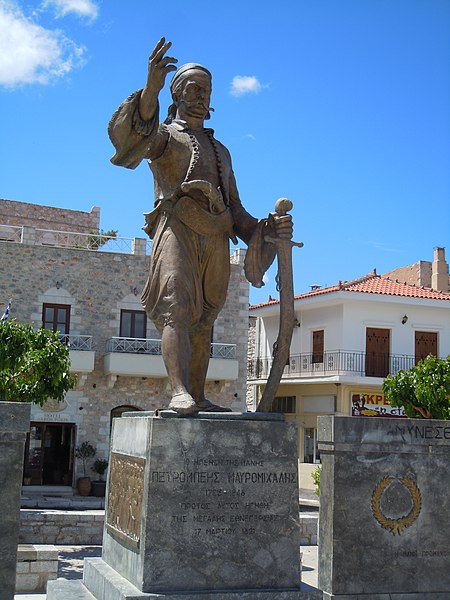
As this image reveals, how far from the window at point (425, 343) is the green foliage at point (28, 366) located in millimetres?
17839

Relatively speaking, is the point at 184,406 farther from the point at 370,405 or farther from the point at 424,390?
the point at 370,405

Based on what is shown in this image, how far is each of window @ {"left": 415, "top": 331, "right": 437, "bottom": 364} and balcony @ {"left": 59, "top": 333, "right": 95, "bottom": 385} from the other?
39.7ft

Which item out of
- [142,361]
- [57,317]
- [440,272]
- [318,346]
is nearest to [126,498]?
[142,361]

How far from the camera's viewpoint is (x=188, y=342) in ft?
15.9

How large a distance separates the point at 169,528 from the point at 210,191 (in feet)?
6.83

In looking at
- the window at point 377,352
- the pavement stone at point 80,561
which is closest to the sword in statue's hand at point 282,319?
the pavement stone at point 80,561

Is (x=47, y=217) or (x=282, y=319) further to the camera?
(x=47, y=217)

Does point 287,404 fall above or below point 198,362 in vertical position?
below

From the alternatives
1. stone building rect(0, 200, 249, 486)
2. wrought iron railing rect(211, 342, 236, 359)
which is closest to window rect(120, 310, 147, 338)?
stone building rect(0, 200, 249, 486)

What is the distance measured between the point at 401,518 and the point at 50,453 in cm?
1765

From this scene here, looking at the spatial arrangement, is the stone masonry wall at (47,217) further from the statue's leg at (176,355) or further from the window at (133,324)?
the statue's leg at (176,355)

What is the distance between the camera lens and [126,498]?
468 centimetres

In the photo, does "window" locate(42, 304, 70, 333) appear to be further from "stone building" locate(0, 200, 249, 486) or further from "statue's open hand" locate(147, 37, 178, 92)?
"statue's open hand" locate(147, 37, 178, 92)

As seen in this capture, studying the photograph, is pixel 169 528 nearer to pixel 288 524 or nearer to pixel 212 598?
pixel 212 598
